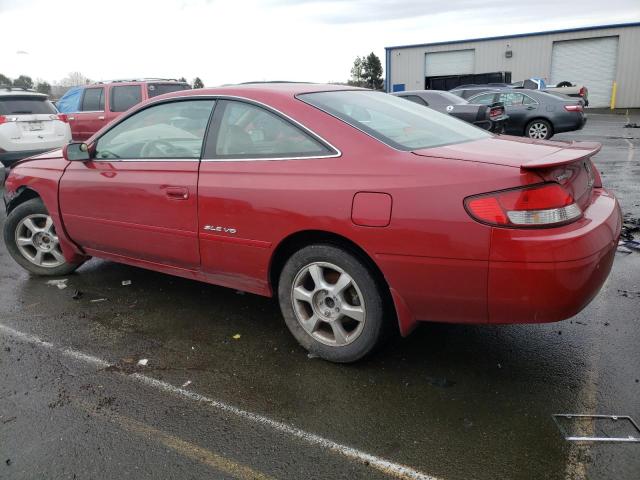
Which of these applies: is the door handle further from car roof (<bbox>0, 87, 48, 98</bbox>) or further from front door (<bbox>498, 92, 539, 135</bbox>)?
front door (<bbox>498, 92, 539, 135</bbox>)

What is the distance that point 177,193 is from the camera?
3.65 m

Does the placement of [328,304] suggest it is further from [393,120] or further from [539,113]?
[539,113]

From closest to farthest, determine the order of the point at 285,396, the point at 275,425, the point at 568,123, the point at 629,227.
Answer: the point at 275,425 → the point at 285,396 → the point at 629,227 → the point at 568,123

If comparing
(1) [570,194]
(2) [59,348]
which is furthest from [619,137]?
(2) [59,348]

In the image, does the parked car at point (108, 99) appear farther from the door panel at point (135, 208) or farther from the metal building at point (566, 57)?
the metal building at point (566, 57)

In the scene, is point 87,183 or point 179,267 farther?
point 87,183

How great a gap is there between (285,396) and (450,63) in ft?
119

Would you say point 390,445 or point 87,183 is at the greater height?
point 87,183

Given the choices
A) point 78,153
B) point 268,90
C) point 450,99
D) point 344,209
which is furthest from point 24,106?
point 344,209

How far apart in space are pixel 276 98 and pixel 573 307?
2088mm

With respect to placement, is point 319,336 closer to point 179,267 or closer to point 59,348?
point 179,267

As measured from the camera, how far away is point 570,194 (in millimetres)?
2715

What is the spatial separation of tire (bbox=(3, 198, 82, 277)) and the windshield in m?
2.81

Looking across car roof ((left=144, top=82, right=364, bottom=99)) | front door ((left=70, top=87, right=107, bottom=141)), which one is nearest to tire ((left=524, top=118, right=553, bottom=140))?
front door ((left=70, top=87, right=107, bottom=141))
